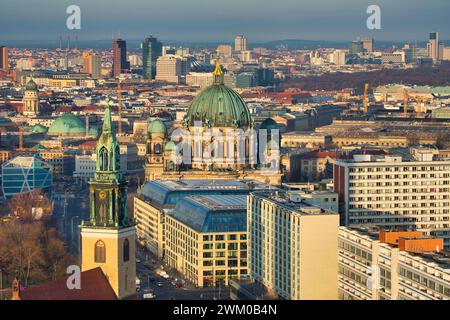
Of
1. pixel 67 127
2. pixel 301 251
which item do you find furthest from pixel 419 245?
pixel 67 127

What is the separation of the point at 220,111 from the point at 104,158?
3932 centimetres

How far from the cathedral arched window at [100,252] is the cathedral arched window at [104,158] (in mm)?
1577

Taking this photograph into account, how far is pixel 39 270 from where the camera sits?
153 ft

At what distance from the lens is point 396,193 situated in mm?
50844

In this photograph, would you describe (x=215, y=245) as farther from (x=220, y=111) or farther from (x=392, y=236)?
(x=220, y=111)

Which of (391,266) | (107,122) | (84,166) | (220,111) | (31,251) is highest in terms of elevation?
(107,122)

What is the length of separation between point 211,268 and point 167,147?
23.1 m

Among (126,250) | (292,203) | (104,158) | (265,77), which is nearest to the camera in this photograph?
(126,250)

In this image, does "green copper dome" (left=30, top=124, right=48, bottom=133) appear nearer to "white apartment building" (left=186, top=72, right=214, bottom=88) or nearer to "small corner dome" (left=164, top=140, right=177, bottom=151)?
"small corner dome" (left=164, top=140, right=177, bottom=151)

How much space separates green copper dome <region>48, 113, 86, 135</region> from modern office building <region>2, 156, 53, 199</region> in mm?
28132

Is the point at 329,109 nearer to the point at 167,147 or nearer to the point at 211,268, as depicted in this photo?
the point at 167,147

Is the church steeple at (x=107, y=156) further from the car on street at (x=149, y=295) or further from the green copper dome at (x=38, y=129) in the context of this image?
the green copper dome at (x=38, y=129)

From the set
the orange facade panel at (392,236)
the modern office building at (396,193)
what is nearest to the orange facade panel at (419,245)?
the orange facade panel at (392,236)

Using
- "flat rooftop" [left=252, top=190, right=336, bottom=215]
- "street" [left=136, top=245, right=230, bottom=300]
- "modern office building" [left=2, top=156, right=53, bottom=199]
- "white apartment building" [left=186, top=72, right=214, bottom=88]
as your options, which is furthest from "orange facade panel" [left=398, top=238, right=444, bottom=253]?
"white apartment building" [left=186, top=72, right=214, bottom=88]
